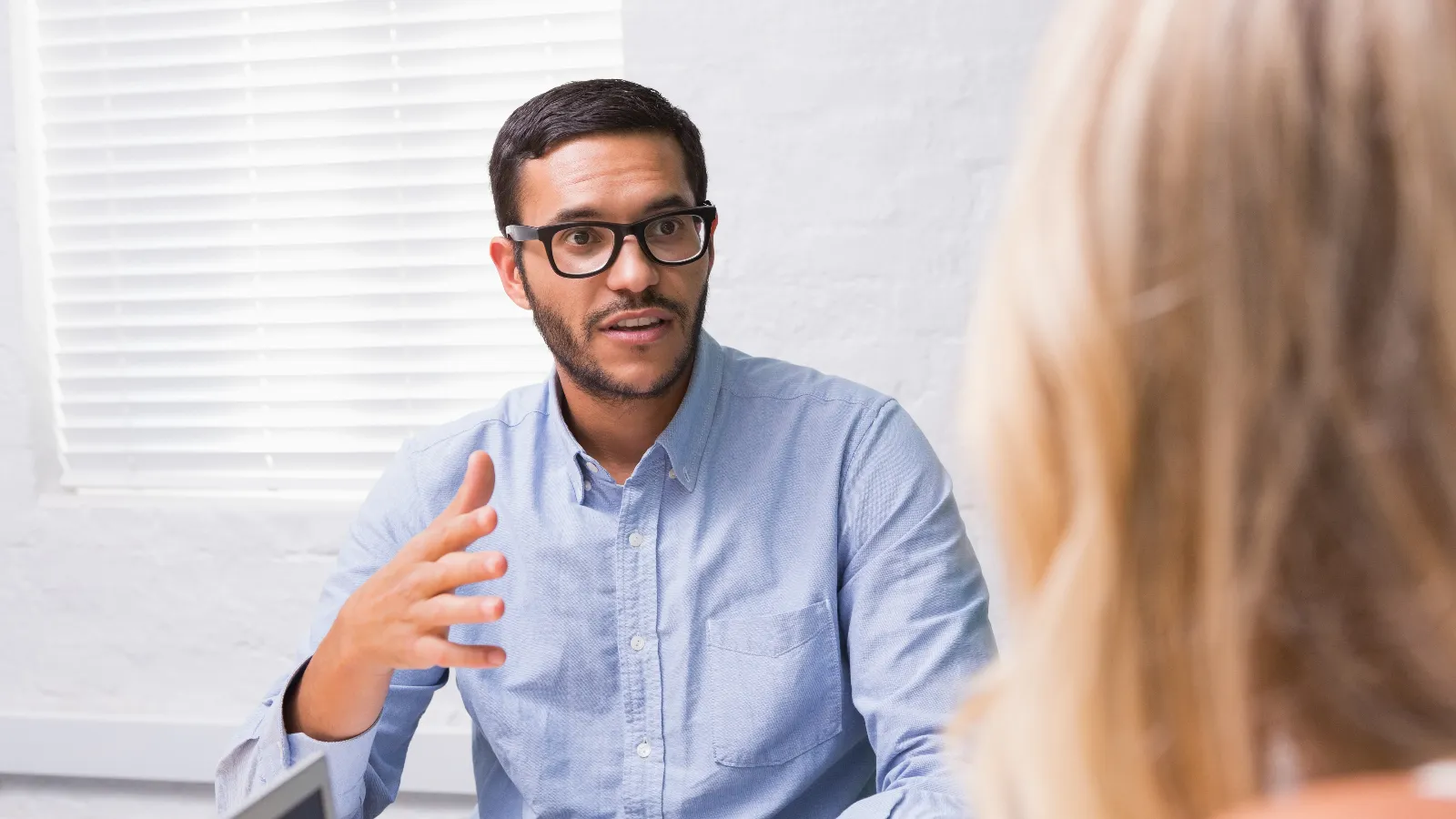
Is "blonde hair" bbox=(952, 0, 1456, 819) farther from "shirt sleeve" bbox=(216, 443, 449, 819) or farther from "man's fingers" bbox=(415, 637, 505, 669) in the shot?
"shirt sleeve" bbox=(216, 443, 449, 819)

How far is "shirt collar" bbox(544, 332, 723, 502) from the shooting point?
1.42 meters

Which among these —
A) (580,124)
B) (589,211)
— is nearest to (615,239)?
(589,211)

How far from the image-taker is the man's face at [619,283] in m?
1.39

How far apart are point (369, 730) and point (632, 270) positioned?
54 cm

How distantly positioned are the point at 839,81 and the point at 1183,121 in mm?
1630

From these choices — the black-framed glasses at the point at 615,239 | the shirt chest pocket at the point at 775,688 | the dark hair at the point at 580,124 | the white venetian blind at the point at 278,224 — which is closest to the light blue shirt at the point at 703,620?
the shirt chest pocket at the point at 775,688

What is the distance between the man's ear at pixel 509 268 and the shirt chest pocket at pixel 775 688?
0.48 m

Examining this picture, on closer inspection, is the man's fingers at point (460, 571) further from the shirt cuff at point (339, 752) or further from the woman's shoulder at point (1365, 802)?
the woman's shoulder at point (1365, 802)

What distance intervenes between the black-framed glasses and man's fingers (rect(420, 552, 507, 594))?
42 cm

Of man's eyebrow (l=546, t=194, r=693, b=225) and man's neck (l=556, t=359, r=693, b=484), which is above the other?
man's eyebrow (l=546, t=194, r=693, b=225)

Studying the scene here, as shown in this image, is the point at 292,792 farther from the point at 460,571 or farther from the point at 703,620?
the point at 703,620

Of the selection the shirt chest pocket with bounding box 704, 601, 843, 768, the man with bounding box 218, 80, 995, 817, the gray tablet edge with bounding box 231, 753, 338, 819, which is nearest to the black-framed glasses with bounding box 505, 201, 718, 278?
the man with bounding box 218, 80, 995, 817

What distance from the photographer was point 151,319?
2348 millimetres

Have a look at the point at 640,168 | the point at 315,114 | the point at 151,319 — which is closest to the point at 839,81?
the point at 640,168
